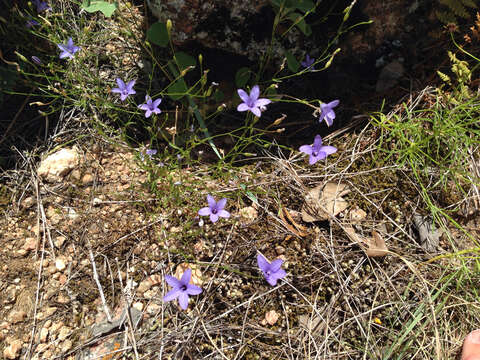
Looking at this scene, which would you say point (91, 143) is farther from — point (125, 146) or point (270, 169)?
point (270, 169)

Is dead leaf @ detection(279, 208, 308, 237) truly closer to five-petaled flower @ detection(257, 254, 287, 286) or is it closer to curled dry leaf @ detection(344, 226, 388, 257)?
curled dry leaf @ detection(344, 226, 388, 257)

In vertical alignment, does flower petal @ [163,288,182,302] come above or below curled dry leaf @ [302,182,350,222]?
below

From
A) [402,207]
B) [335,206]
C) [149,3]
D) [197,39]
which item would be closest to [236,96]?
[197,39]

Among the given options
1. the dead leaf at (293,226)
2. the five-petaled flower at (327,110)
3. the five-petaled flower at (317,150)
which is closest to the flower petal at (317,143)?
the five-petaled flower at (317,150)

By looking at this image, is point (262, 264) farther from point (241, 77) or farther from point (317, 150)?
point (241, 77)

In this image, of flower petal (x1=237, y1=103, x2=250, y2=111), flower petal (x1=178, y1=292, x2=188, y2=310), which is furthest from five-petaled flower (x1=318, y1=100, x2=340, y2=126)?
flower petal (x1=178, y1=292, x2=188, y2=310)

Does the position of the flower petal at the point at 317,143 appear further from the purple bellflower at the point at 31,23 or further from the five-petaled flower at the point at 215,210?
the purple bellflower at the point at 31,23
